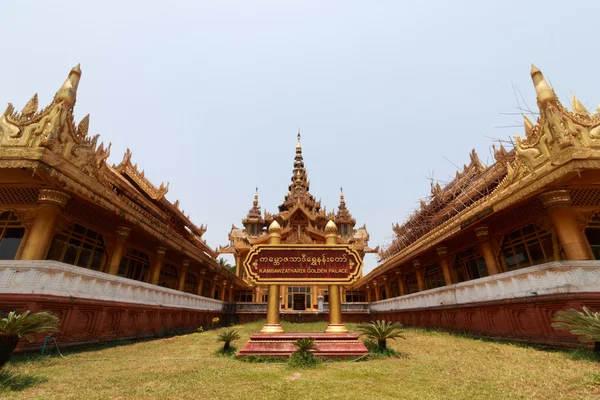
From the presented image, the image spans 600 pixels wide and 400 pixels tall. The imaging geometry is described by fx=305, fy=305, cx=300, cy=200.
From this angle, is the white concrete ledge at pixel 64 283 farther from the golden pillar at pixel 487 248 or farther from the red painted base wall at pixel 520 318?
the golden pillar at pixel 487 248

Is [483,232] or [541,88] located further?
[483,232]

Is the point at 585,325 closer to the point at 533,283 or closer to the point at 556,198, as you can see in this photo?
the point at 533,283

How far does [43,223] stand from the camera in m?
9.48

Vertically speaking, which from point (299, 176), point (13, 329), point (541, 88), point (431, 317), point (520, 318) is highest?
point (299, 176)

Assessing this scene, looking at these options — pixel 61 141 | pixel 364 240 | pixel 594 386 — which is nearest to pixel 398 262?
pixel 594 386

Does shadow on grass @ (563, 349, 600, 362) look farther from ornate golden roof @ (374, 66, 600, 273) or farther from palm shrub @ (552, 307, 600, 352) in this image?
ornate golden roof @ (374, 66, 600, 273)

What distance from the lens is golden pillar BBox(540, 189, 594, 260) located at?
8.81m

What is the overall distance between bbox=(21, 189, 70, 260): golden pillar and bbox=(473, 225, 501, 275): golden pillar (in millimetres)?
15153

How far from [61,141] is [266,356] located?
929 cm

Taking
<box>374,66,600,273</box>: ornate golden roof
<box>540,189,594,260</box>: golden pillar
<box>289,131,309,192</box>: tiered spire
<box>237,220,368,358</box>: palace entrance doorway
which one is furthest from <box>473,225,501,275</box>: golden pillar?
<box>289,131,309,192</box>: tiered spire

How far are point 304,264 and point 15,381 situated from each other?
6108 millimetres

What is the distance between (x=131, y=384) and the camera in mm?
5465

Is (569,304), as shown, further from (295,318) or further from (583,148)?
(295,318)

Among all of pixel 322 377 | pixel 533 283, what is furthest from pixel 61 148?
pixel 533 283
